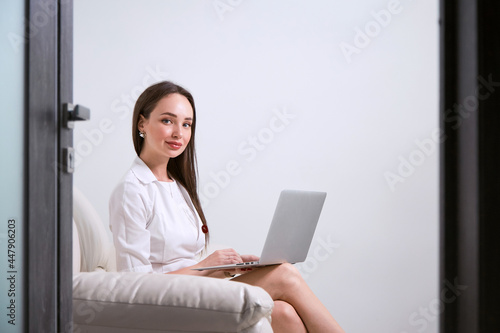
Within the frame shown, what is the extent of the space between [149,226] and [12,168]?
→ 3.19ft

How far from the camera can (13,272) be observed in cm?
94

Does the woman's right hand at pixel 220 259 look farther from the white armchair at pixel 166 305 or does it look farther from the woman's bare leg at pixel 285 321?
the white armchair at pixel 166 305

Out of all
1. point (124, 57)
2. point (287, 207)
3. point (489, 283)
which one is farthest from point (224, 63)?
point (489, 283)

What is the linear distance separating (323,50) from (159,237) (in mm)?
1799

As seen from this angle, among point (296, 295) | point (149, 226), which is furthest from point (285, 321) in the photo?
point (149, 226)

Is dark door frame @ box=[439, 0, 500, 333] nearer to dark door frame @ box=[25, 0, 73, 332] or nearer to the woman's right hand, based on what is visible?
dark door frame @ box=[25, 0, 73, 332]

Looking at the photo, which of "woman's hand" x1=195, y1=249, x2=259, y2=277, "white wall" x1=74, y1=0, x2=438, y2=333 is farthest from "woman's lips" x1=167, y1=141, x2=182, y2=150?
"white wall" x1=74, y1=0, x2=438, y2=333

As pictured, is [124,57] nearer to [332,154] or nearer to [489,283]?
[332,154]

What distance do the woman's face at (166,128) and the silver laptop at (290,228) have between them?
534mm

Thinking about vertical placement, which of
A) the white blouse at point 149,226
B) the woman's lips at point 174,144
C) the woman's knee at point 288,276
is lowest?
the woman's knee at point 288,276

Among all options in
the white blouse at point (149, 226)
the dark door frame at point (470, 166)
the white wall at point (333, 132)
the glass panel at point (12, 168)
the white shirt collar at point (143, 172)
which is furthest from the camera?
the white wall at point (333, 132)

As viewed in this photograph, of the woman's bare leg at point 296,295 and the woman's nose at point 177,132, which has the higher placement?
the woman's nose at point 177,132

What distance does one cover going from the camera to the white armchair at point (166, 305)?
4.38 feet

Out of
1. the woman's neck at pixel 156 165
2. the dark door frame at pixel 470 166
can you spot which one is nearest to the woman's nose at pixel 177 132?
the woman's neck at pixel 156 165
